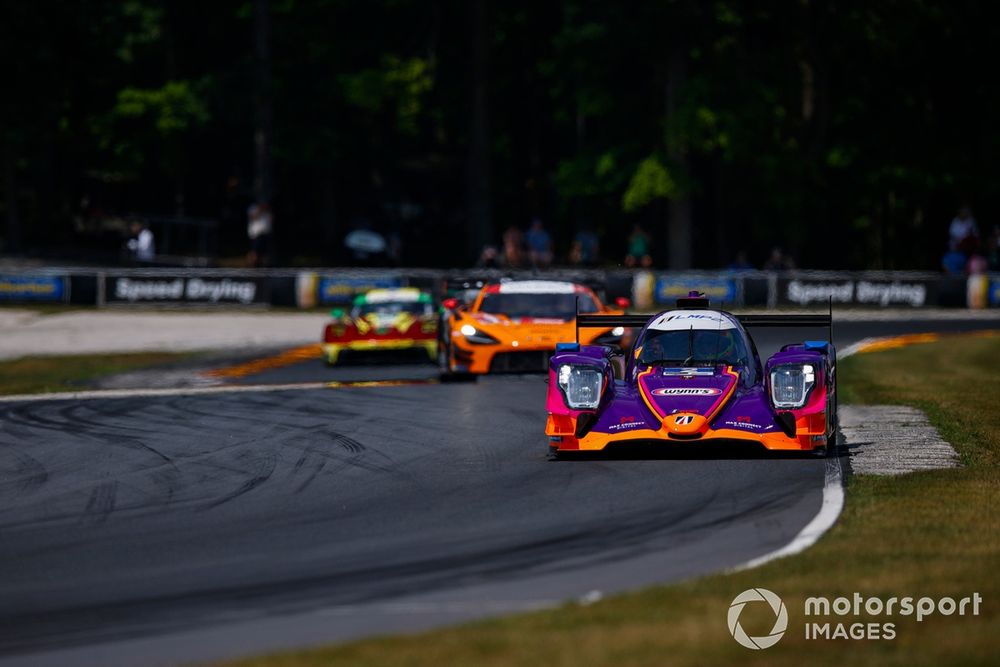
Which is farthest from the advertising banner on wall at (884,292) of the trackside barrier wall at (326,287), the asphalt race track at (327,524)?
the asphalt race track at (327,524)

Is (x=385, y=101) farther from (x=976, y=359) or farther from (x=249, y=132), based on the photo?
(x=976, y=359)

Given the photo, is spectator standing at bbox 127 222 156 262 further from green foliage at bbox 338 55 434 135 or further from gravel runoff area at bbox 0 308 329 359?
green foliage at bbox 338 55 434 135

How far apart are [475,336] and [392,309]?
4600 mm

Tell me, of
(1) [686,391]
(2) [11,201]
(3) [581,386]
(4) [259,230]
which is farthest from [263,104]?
(1) [686,391]

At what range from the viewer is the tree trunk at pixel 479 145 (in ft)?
168

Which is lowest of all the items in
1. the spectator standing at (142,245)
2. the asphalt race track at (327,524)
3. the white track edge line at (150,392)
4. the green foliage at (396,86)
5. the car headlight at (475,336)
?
the asphalt race track at (327,524)

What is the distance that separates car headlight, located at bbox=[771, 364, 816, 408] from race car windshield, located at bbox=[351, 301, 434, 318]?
508 inches

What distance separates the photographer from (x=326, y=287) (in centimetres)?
4006

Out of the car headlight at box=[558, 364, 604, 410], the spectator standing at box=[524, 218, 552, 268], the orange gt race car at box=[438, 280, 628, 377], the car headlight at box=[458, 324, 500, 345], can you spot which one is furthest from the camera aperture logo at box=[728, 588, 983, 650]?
the spectator standing at box=[524, 218, 552, 268]

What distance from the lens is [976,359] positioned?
94.2 ft

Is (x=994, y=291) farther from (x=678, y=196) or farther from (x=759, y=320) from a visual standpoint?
(x=759, y=320)

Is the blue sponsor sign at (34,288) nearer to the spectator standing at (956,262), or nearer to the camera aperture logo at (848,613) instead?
the spectator standing at (956,262)

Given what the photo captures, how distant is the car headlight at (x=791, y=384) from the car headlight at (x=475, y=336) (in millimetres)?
8484

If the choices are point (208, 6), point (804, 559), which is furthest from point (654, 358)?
point (208, 6)
